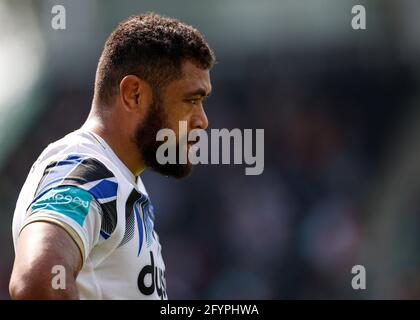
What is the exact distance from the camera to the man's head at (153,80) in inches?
143

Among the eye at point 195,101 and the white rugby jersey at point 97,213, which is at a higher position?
the eye at point 195,101

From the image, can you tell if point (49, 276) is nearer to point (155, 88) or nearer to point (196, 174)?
point (155, 88)

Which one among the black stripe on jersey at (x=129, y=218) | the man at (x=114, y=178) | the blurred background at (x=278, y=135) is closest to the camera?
the man at (x=114, y=178)

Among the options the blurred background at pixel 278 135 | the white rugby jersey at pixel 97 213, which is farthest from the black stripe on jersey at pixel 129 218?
the blurred background at pixel 278 135

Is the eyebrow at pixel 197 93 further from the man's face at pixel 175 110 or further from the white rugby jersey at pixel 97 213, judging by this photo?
the white rugby jersey at pixel 97 213

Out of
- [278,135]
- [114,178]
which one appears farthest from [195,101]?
[278,135]

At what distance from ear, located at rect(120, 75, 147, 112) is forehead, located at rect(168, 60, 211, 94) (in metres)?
0.14

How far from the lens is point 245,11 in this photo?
12180mm

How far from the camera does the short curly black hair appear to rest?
3670 mm


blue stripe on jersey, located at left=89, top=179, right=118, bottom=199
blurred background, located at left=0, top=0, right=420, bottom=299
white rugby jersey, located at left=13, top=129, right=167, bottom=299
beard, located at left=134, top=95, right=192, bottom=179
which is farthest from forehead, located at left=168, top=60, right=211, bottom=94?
blurred background, located at left=0, top=0, right=420, bottom=299

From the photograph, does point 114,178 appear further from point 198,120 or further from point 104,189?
point 198,120

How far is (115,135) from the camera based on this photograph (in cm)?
358

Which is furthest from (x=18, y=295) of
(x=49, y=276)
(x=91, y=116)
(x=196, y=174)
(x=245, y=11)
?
(x=245, y=11)

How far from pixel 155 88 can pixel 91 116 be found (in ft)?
1.08
